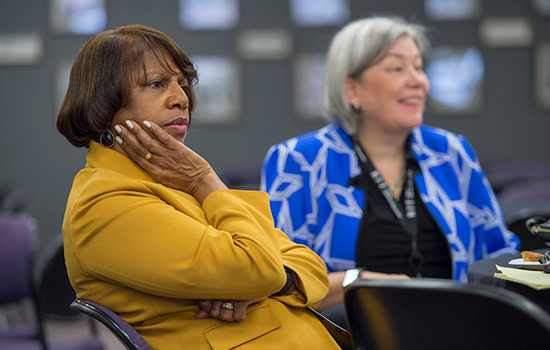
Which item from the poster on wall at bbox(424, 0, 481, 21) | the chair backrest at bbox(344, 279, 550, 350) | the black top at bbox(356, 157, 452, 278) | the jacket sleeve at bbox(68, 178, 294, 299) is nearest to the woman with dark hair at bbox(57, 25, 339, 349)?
the jacket sleeve at bbox(68, 178, 294, 299)

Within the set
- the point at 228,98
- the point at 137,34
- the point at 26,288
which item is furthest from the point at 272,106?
the point at 137,34

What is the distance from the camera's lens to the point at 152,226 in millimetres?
1203

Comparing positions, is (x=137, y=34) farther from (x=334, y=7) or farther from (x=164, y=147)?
(x=334, y=7)

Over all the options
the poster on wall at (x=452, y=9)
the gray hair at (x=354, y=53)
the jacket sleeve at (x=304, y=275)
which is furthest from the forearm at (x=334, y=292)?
the poster on wall at (x=452, y=9)

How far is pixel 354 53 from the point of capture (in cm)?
237

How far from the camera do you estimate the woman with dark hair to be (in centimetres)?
119

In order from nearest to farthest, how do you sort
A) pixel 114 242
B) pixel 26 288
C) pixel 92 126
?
pixel 114 242
pixel 92 126
pixel 26 288

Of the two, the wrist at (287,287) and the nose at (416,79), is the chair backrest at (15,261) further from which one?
the nose at (416,79)

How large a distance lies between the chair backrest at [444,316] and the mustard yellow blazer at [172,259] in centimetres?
25

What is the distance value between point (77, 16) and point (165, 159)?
5.73 meters

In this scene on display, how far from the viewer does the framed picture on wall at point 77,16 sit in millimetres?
6523

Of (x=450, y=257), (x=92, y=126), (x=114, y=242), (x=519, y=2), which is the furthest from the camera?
(x=519, y=2)

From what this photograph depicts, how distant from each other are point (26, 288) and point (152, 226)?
1702mm

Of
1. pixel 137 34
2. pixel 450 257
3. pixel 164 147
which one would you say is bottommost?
pixel 450 257
